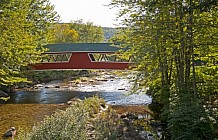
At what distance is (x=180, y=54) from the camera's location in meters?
10.2

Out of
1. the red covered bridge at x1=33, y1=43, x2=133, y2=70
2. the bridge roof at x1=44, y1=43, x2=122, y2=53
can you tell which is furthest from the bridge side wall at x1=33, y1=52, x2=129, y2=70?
the bridge roof at x1=44, y1=43, x2=122, y2=53

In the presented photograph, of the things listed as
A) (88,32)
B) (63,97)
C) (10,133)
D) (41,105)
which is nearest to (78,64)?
(63,97)

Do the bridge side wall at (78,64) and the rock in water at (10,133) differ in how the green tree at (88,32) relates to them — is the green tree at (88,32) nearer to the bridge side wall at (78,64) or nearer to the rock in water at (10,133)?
the bridge side wall at (78,64)

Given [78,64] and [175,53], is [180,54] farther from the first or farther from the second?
[78,64]

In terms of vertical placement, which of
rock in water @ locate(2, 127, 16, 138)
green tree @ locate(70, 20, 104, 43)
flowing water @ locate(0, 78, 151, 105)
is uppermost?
green tree @ locate(70, 20, 104, 43)

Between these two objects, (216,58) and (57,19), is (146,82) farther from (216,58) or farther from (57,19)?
(57,19)

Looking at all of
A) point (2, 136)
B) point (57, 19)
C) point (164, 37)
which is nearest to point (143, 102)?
point (164, 37)

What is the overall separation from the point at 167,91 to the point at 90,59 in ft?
36.5

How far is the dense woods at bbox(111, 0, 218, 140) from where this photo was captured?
7.47m

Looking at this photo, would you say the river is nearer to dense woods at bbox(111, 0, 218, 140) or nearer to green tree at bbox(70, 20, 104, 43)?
dense woods at bbox(111, 0, 218, 140)

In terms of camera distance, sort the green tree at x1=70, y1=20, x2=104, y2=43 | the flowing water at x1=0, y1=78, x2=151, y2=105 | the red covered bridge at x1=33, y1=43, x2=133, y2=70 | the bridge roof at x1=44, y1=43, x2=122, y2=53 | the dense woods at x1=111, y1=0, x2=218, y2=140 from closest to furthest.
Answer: the dense woods at x1=111, y1=0, x2=218, y2=140 → the flowing water at x1=0, y1=78, x2=151, y2=105 → the bridge roof at x1=44, y1=43, x2=122, y2=53 → the red covered bridge at x1=33, y1=43, x2=133, y2=70 → the green tree at x1=70, y1=20, x2=104, y2=43

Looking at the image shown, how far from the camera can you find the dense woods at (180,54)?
747 cm

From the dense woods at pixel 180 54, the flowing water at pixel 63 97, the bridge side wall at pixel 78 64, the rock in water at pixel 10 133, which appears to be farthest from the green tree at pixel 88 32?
the rock in water at pixel 10 133

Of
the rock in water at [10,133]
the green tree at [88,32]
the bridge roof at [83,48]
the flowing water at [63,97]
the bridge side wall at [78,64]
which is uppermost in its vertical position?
the green tree at [88,32]
